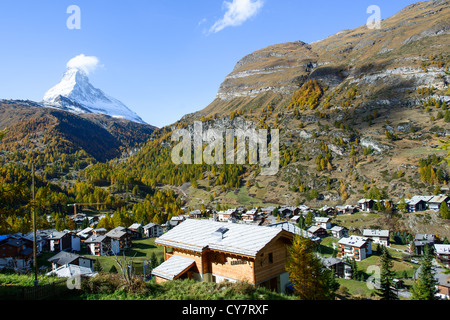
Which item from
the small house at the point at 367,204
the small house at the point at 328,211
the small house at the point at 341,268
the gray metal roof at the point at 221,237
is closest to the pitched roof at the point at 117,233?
the small house at the point at 341,268

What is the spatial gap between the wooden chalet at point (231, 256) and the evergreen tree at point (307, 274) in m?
2.05

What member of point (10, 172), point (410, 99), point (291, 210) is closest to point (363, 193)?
point (291, 210)

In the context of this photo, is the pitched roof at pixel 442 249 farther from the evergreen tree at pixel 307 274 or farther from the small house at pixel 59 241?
the small house at pixel 59 241

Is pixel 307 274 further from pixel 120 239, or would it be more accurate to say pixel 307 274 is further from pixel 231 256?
pixel 120 239

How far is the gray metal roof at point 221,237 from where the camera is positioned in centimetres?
1588

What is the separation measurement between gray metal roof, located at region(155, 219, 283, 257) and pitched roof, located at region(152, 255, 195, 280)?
898mm

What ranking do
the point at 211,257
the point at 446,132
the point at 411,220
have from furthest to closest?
the point at 446,132
the point at 411,220
the point at 211,257

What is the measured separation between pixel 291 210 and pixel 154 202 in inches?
2533

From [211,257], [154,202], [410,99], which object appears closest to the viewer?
[211,257]

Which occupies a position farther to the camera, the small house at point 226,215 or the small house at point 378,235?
the small house at point 226,215

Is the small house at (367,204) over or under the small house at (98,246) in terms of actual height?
over

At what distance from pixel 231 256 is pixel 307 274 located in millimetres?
Answer: 4640
